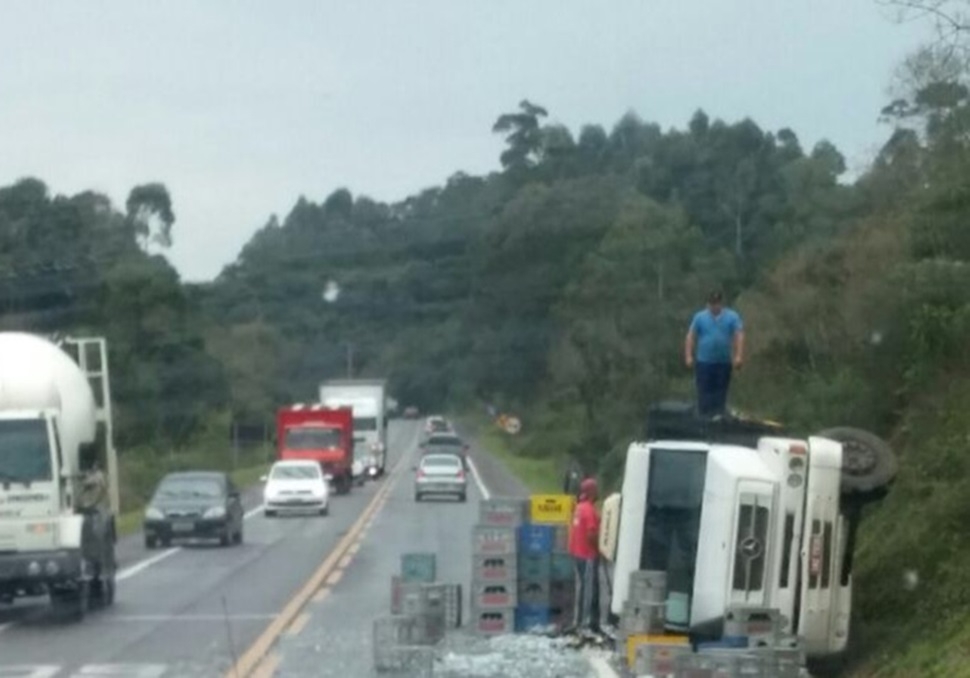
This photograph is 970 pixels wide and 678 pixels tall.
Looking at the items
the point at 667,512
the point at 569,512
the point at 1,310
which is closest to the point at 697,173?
the point at 1,310

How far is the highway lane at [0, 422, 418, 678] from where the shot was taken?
21.7 m

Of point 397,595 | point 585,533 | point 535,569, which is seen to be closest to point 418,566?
point 535,569

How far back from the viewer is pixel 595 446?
5447 cm

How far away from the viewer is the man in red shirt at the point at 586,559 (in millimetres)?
24234

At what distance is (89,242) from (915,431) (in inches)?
2447

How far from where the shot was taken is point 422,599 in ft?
75.3

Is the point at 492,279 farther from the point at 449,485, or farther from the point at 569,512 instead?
the point at 569,512

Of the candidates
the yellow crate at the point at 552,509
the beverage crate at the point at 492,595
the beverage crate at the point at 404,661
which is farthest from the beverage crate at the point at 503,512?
the beverage crate at the point at 404,661

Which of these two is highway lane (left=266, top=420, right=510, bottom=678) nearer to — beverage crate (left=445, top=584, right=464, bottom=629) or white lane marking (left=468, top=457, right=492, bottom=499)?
white lane marking (left=468, top=457, right=492, bottom=499)

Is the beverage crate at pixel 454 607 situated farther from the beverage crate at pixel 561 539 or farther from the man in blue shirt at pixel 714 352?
the man in blue shirt at pixel 714 352

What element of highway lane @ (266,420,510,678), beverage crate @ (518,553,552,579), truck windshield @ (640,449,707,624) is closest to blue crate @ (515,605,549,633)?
beverage crate @ (518,553,552,579)

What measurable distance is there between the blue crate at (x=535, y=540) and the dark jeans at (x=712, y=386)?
4378mm

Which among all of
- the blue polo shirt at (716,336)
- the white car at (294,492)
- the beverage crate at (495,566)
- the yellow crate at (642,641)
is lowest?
the white car at (294,492)

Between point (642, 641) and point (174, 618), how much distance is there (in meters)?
10.1
